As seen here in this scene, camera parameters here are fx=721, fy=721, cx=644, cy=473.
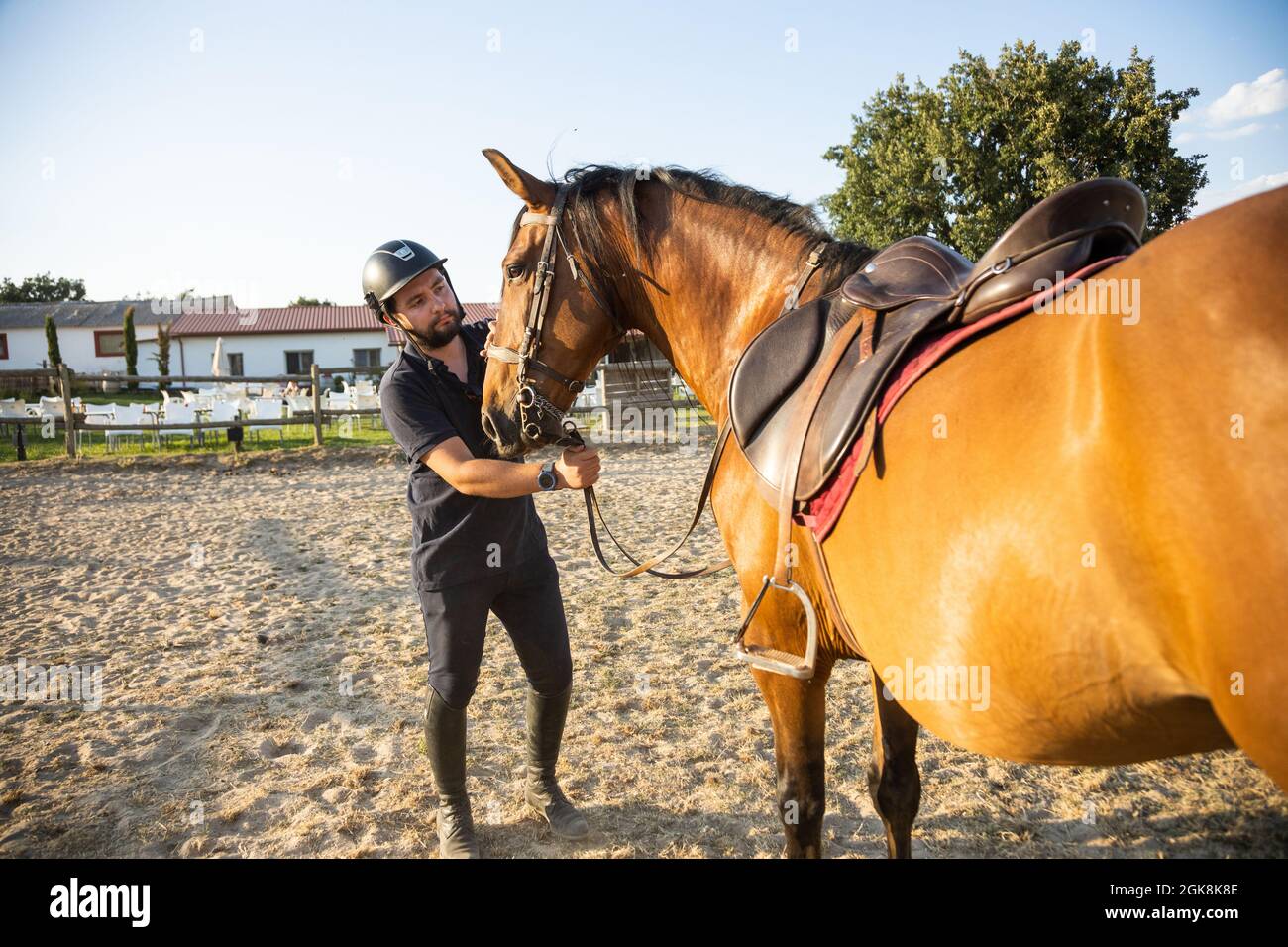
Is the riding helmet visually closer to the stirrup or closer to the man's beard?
the man's beard

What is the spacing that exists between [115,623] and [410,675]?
2731mm

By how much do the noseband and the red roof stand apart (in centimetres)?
3836

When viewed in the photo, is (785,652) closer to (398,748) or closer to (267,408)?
(398,748)

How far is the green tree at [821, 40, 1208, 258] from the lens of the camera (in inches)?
753

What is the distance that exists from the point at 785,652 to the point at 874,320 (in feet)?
3.23

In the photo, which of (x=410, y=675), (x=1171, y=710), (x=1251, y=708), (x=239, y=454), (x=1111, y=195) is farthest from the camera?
(x=239, y=454)

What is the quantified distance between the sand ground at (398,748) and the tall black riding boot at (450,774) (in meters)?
0.14

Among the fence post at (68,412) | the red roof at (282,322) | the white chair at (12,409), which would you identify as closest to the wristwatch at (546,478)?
the fence post at (68,412)

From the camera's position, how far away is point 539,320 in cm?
241

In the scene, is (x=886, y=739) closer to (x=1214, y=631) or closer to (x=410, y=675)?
(x=1214, y=631)

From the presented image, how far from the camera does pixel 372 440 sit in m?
16.1
